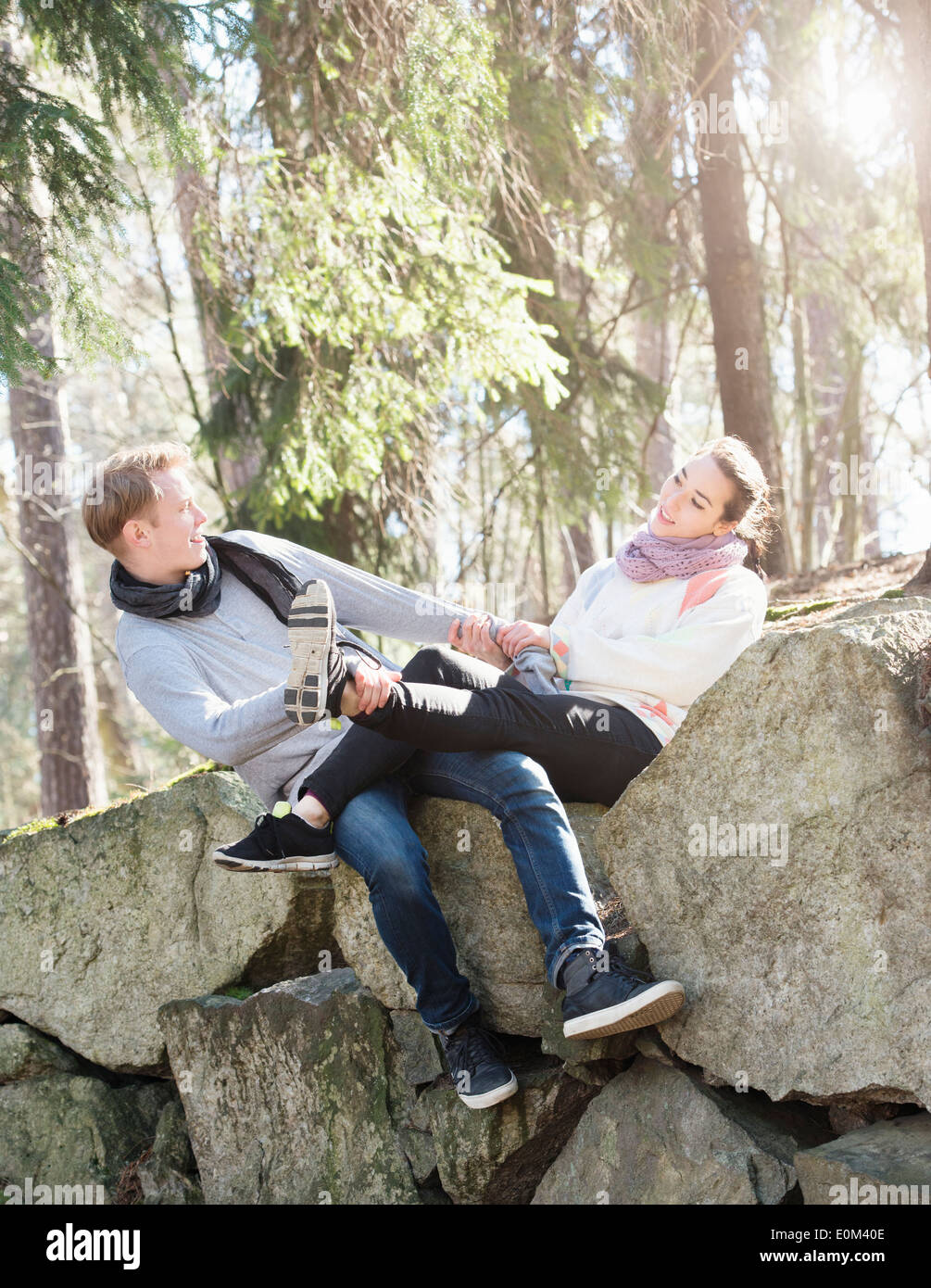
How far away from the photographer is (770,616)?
466cm

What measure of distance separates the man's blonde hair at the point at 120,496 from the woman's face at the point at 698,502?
1.54 m

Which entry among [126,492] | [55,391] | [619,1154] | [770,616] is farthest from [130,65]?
[55,391]

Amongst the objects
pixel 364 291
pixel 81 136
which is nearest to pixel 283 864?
pixel 81 136

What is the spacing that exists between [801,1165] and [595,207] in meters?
7.11

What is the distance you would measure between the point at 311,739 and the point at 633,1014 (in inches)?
48.7

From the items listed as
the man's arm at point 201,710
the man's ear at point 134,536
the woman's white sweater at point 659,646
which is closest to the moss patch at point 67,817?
the man's arm at point 201,710

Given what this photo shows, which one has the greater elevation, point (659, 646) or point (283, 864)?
point (659, 646)

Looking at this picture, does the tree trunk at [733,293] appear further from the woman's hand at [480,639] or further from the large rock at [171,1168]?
the large rock at [171,1168]

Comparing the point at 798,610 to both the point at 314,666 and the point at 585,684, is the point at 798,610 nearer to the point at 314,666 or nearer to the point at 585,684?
the point at 585,684

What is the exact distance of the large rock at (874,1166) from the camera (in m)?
2.31

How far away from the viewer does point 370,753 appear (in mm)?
3035

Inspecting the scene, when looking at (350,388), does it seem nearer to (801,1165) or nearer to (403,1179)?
(403,1179)

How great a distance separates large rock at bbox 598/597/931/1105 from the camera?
8.32 feet
